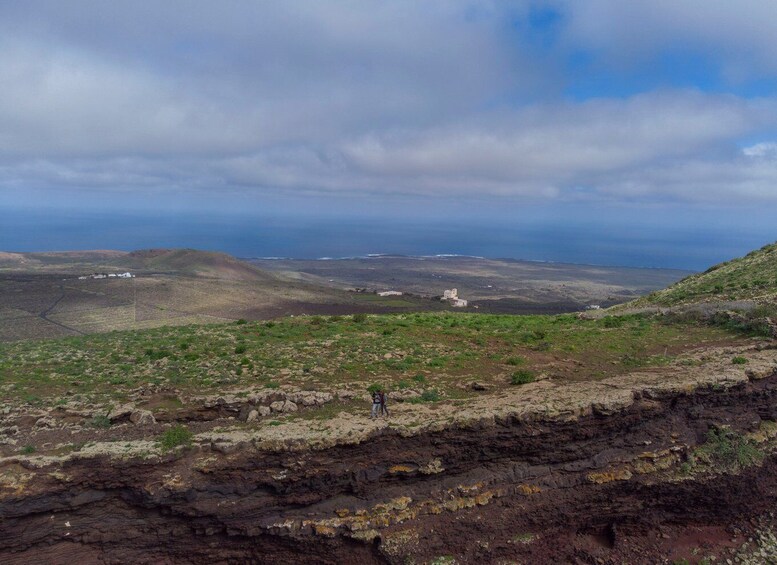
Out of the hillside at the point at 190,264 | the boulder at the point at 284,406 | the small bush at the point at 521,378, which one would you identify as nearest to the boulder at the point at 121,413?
the boulder at the point at 284,406

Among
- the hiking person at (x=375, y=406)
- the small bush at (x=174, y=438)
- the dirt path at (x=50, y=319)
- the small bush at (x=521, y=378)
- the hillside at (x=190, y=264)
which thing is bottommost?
the dirt path at (x=50, y=319)

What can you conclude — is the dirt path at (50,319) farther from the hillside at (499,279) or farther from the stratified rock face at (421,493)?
the hillside at (499,279)

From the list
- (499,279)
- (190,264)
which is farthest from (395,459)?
(499,279)

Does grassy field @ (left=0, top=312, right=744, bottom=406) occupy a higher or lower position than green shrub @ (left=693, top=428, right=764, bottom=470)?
higher

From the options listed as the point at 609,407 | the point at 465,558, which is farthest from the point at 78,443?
the point at 609,407

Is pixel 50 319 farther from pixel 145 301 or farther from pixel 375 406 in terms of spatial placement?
pixel 375 406

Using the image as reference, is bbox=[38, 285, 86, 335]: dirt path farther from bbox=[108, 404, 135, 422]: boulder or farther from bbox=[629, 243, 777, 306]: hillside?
bbox=[629, 243, 777, 306]: hillside

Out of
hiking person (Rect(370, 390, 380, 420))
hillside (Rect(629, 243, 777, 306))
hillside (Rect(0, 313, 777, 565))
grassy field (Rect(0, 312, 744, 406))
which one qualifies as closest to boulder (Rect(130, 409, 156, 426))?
hillside (Rect(0, 313, 777, 565))
